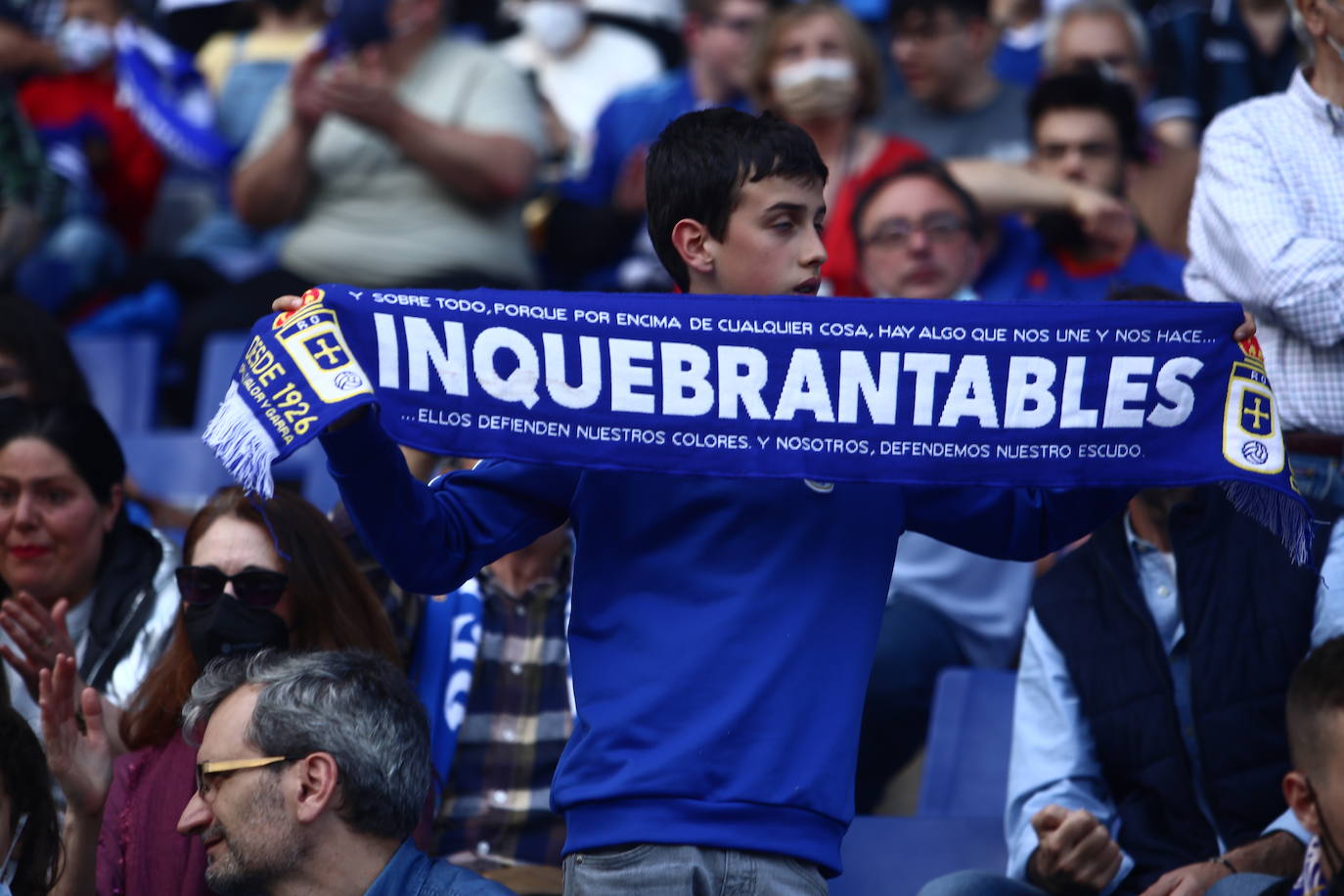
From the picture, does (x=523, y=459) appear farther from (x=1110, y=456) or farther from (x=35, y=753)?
(x=35, y=753)

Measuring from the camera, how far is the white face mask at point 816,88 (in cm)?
638

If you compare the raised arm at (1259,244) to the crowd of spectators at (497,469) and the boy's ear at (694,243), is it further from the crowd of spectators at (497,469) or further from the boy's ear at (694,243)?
the boy's ear at (694,243)

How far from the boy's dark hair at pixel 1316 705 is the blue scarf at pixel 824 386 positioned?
0.39 metres

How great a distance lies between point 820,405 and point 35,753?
1682mm

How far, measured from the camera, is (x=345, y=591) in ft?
13.1

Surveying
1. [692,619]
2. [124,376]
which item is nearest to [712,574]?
[692,619]

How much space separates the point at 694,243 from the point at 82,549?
7.49ft

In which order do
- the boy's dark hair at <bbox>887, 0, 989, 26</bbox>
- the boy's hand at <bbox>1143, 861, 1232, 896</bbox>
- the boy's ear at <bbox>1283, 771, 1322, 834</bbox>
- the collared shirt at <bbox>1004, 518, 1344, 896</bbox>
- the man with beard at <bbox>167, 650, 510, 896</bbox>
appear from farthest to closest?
1. the boy's dark hair at <bbox>887, 0, 989, 26</bbox>
2. the collared shirt at <bbox>1004, 518, 1344, 896</bbox>
3. the boy's hand at <bbox>1143, 861, 1232, 896</bbox>
4. the boy's ear at <bbox>1283, 771, 1322, 834</bbox>
5. the man with beard at <bbox>167, 650, 510, 896</bbox>

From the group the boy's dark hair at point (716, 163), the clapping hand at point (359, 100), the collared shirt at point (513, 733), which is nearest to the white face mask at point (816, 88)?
the clapping hand at point (359, 100)

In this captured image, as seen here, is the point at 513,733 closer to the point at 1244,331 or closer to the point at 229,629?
the point at 229,629

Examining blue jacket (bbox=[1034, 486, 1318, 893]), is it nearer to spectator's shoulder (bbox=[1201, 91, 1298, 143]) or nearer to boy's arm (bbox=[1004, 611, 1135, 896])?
boy's arm (bbox=[1004, 611, 1135, 896])

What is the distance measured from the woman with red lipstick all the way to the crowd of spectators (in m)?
0.01

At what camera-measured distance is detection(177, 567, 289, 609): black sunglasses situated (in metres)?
3.93

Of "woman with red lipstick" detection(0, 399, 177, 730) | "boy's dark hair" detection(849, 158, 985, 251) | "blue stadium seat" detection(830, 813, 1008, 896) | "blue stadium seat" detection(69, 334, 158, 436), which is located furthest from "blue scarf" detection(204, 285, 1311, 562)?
"blue stadium seat" detection(69, 334, 158, 436)
